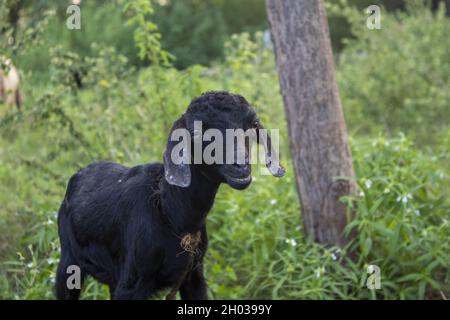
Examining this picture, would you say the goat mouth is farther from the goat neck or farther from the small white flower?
the small white flower

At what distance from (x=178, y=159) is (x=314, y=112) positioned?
1742 millimetres

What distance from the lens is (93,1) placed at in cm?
1476

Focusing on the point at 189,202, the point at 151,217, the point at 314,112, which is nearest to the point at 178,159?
the point at 189,202

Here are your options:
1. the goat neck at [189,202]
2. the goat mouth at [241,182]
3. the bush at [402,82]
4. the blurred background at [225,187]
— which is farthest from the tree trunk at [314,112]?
the bush at [402,82]

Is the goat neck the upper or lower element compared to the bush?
lower

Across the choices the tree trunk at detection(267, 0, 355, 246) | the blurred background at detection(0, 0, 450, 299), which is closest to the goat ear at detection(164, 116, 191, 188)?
the blurred background at detection(0, 0, 450, 299)

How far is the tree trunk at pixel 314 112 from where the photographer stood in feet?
15.5

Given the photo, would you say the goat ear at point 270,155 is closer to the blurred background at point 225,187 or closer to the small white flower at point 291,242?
the blurred background at point 225,187

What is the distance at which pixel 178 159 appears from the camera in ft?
10.7

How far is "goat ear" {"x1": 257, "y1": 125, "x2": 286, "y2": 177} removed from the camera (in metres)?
3.44

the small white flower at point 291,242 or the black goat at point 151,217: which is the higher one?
the black goat at point 151,217

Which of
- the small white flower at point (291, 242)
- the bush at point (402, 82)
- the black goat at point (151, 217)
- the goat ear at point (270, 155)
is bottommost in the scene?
the small white flower at point (291, 242)

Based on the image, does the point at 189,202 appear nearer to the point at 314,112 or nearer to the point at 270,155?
the point at 270,155
